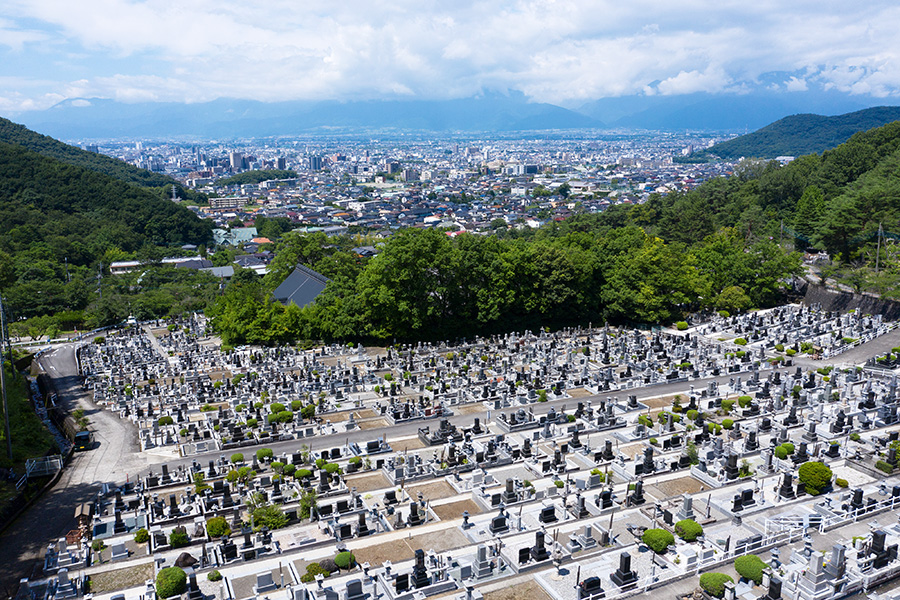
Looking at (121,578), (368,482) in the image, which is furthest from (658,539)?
(121,578)

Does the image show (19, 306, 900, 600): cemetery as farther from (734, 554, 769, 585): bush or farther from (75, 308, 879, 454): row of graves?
(75, 308, 879, 454): row of graves

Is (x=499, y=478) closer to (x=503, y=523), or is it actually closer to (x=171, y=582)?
(x=503, y=523)

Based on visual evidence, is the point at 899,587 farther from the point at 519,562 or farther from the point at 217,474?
the point at 217,474

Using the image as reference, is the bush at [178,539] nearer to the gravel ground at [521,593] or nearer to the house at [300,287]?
the gravel ground at [521,593]

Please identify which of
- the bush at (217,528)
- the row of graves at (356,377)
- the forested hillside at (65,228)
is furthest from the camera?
the forested hillside at (65,228)

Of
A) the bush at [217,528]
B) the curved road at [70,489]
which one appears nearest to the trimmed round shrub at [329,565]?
the bush at [217,528]
